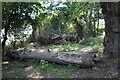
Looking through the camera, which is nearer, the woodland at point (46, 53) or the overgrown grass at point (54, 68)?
the overgrown grass at point (54, 68)

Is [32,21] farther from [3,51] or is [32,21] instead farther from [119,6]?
[119,6]

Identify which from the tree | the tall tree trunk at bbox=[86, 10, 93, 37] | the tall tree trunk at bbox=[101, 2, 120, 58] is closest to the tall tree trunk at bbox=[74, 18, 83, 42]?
the tall tree trunk at bbox=[86, 10, 93, 37]

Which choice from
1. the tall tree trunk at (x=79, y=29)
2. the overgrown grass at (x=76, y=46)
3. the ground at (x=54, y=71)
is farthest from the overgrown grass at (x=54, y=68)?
the tall tree trunk at (x=79, y=29)

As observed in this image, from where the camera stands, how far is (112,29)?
6859 mm

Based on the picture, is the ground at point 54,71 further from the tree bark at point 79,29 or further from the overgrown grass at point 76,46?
the tree bark at point 79,29

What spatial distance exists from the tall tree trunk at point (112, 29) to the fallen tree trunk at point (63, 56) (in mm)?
592

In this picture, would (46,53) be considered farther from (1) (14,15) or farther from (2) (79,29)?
(2) (79,29)

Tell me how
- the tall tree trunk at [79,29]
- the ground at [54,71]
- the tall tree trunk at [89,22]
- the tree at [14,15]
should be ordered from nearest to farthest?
the ground at [54,71] → the tree at [14,15] → the tall tree trunk at [79,29] → the tall tree trunk at [89,22]

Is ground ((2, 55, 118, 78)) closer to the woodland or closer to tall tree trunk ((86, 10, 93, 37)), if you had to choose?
the woodland

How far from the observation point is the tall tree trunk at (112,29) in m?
6.77

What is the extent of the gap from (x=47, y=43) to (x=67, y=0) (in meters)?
2.90

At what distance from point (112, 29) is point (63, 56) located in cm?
178

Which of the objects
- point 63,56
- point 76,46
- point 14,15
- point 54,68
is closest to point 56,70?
point 54,68

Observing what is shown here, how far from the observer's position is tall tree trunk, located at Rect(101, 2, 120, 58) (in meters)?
6.77
